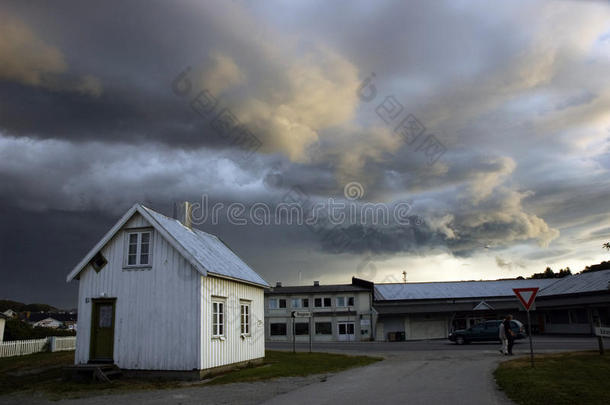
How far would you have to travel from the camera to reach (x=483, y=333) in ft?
115

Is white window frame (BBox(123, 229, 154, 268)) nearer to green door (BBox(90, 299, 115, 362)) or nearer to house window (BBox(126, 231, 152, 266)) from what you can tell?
house window (BBox(126, 231, 152, 266))

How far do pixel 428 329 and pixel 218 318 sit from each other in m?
39.8

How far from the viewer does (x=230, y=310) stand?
2095 centimetres

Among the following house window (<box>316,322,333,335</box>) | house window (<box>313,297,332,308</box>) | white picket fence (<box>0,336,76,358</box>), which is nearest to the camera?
white picket fence (<box>0,336,76,358</box>)

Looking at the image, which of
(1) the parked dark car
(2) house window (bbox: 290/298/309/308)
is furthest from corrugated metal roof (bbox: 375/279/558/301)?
(1) the parked dark car

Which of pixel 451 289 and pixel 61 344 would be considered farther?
pixel 451 289

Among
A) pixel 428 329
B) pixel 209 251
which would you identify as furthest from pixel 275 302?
pixel 209 251

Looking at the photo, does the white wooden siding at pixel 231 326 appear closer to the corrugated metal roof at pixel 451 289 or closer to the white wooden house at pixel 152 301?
the white wooden house at pixel 152 301

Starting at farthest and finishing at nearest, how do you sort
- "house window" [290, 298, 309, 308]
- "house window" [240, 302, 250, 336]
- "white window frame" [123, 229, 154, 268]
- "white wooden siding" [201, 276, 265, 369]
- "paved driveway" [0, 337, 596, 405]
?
"house window" [290, 298, 309, 308] → "house window" [240, 302, 250, 336] → "white window frame" [123, 229, 154, 268] → "white wooden siding" [201, 276, 265, 369] → "paved driveway" [0, 337, 596, 405]

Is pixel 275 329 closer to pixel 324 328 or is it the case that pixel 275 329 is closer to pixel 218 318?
pixel 324 328

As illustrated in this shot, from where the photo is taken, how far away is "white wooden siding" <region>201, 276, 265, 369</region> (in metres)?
18.3

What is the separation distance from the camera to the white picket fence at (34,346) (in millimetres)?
29625

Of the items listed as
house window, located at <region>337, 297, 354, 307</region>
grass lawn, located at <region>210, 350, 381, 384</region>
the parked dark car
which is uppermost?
house window, located at <region>337, 297, 354, 307</region>

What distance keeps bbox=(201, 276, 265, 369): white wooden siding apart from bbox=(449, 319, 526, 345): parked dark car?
1795 centimetres
